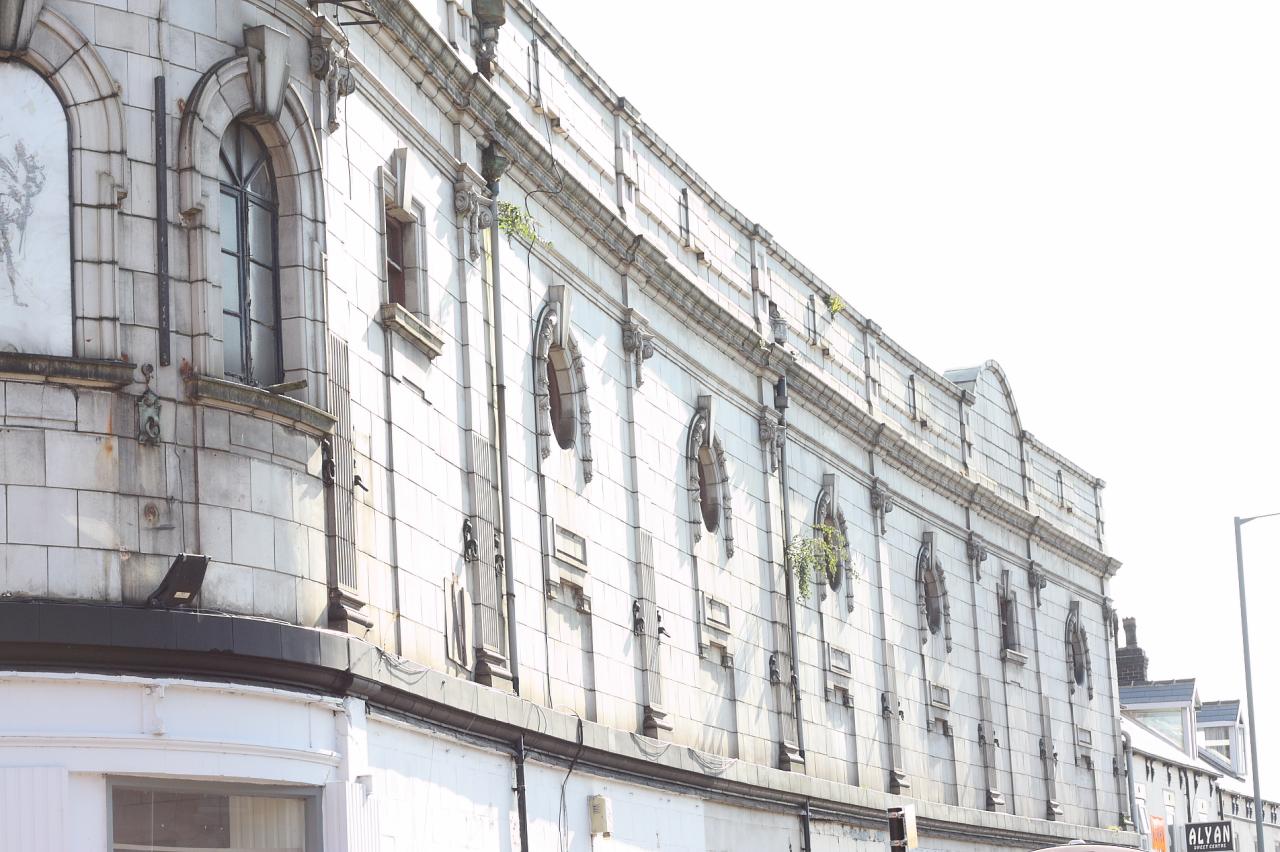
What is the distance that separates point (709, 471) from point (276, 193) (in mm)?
13399

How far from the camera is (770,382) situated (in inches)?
1344

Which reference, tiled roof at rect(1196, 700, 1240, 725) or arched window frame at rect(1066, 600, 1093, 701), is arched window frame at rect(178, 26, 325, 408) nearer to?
arched window frame at rect(1066, 600, 1093, 701)

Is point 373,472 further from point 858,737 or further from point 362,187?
point 858,737

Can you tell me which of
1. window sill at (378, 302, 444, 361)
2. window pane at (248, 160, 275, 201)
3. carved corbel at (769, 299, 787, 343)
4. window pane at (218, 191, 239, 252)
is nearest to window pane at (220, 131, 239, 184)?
window pane at (218, 191, 239, 252)

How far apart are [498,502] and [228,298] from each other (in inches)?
229

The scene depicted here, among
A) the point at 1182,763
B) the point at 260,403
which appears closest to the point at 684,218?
the point at 260,403

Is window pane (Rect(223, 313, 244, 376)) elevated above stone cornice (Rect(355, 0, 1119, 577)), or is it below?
below

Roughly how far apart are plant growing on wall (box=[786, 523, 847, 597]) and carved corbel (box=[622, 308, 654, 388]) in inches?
245

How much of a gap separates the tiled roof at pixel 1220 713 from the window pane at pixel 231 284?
238 ft

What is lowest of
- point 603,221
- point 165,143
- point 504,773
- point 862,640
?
point 504,773

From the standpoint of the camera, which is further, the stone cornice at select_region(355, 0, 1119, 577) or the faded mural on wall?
the stone cornice at select_region(355, 0, 1119, 577)

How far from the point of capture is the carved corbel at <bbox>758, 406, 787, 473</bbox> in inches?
1314

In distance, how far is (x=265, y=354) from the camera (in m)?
18.5

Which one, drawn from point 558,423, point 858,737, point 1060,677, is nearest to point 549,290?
point 558,423
